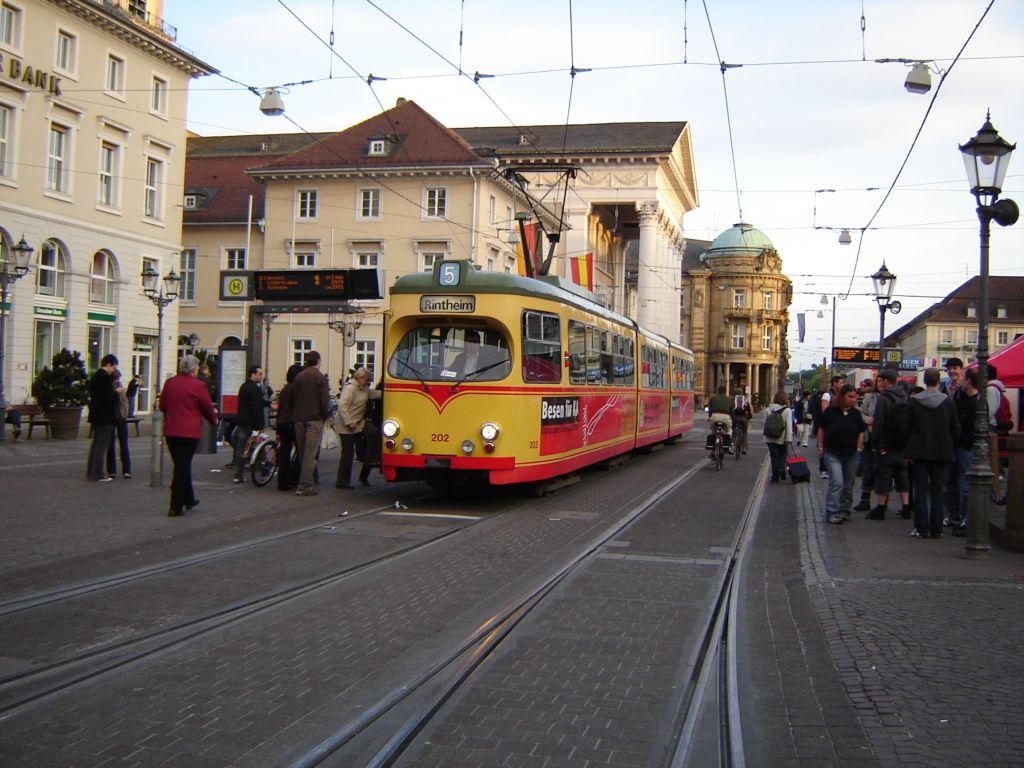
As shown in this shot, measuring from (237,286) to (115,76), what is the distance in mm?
22614

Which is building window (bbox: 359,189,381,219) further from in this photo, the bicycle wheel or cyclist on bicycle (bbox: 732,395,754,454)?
the bicycle wheel

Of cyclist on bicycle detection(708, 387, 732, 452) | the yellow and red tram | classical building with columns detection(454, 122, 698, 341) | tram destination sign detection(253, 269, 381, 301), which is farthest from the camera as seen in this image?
classical building with columns detection(454, 122, 698, 341)

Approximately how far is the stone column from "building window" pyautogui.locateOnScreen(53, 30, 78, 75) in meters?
39.1

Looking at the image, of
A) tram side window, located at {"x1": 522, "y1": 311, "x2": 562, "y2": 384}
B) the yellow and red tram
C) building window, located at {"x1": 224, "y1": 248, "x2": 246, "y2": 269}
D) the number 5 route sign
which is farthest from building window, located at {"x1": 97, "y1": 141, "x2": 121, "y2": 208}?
tram side window, located at {"x1": 522, "y1": 311, "x2": 562, "y2": 384}

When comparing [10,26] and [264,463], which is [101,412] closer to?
[264,463]

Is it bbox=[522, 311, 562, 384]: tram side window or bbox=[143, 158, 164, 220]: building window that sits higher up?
bbox=[143, 158, 164, 220]: building window

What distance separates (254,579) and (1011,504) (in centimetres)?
745

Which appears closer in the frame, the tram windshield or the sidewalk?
the sidewalk

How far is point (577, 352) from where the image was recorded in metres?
15.7

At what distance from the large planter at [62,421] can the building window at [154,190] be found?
54.6 feet

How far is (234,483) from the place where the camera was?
15.6 meters

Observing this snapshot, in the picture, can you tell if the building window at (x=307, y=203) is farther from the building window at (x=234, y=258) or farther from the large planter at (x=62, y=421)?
the large planter at (x=62, y=421)

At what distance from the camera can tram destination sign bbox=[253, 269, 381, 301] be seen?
18.3 metres

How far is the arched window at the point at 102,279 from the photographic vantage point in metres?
37.0
